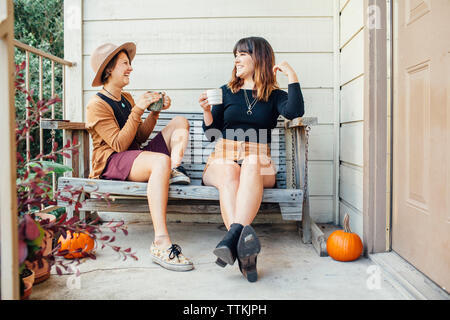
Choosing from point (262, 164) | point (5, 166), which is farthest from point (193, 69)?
point (5, 166)

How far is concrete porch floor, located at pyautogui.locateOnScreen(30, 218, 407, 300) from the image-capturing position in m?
1.47

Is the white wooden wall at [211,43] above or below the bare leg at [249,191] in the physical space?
above

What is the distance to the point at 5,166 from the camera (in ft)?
2.99

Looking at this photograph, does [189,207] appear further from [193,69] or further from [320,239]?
[193,69]

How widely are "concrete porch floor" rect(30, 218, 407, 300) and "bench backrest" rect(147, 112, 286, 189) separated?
1.96ft

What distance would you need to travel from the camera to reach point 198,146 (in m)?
2.61

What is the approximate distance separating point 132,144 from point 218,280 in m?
0.97

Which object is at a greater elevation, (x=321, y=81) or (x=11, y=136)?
(x=321, y=81)

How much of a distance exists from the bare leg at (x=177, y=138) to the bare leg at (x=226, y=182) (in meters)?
0.18

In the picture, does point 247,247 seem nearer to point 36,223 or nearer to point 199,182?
point 36,223

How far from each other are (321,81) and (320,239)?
1.17 m

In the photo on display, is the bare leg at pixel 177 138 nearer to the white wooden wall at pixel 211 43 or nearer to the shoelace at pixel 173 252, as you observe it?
the shoelace at pixel 173 252

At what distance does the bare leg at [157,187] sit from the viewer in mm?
1812

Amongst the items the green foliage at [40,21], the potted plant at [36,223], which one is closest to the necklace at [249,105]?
the potted plant at [36,223]
